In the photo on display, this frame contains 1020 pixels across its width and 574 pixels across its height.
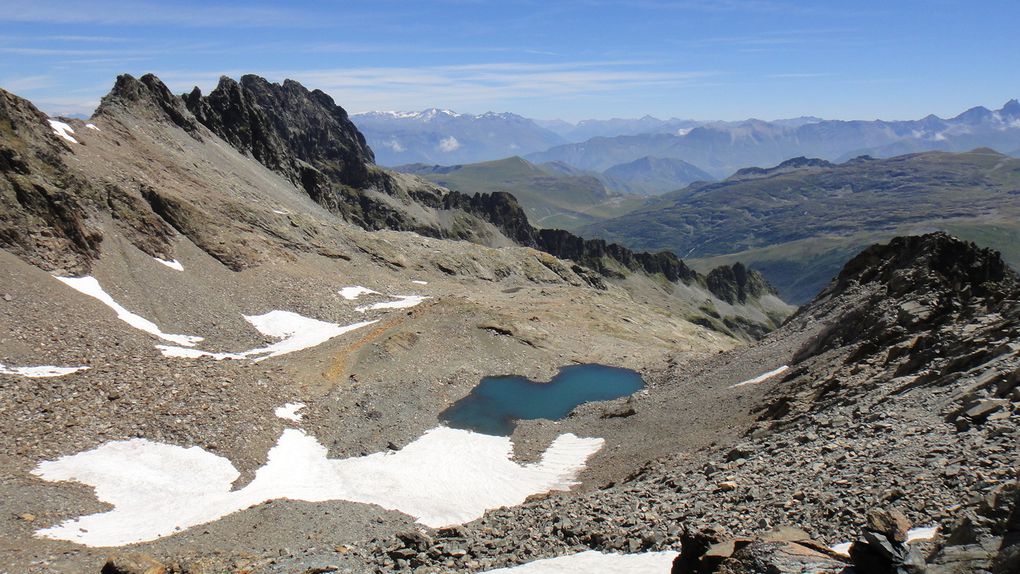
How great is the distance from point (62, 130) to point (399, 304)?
166 feet

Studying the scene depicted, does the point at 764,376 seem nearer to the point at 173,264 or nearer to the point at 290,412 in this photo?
the point at 290,412

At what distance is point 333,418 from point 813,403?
33.9 metres

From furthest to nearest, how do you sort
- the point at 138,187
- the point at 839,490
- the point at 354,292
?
the point at 354,292
the point at 138,187
the point at 839,490

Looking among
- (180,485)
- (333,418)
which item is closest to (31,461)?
(180,485)

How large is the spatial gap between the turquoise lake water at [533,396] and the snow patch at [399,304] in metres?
23.4

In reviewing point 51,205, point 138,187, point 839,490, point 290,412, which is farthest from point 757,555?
point 138,187

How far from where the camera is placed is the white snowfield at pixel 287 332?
6781 cm

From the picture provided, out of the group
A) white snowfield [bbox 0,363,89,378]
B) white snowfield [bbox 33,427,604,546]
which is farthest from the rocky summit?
white snowfield [bbox 0,363,89,378]

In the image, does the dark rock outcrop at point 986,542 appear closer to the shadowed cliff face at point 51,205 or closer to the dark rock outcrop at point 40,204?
the shadowed cliff face at point 51,205

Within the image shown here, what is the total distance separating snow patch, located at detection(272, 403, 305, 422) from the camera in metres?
52.5

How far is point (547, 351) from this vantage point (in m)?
86.6

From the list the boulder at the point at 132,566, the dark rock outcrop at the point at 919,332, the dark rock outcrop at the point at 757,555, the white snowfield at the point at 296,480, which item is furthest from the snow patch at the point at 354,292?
the dark rock outcrop at the point at 757,555

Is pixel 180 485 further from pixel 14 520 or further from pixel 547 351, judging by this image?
pixel 547 351

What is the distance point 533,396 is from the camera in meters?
73.2
